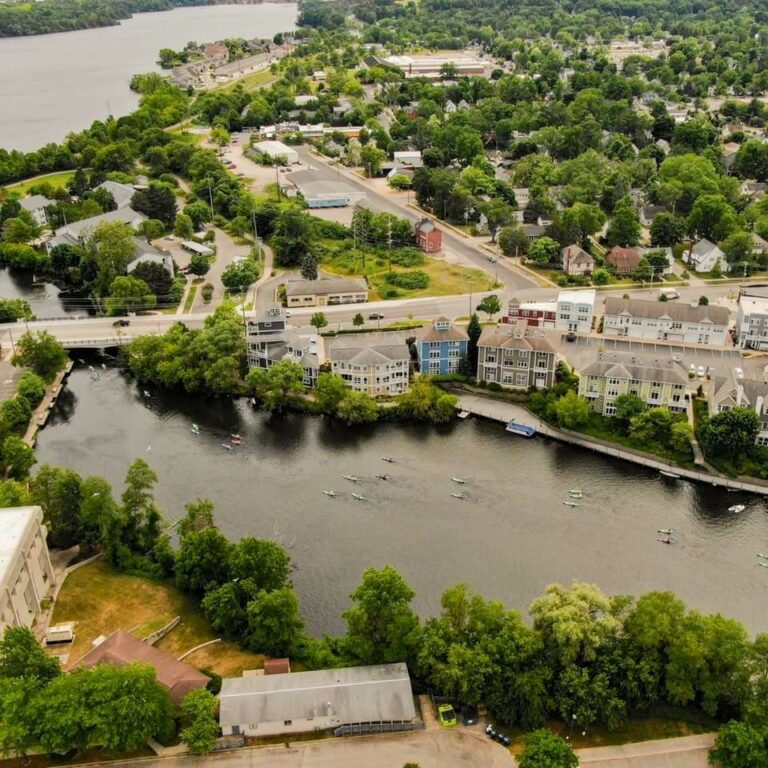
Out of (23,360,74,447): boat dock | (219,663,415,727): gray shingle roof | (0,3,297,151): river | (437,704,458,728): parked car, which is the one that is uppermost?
(0,3,297,151): river

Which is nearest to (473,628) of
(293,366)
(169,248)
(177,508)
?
(177,508)

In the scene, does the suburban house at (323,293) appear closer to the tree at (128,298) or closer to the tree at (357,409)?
the tree at (128,298)

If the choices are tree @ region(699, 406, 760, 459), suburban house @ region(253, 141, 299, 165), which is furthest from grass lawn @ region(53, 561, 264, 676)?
suburban house @ region(253, 141, 299, 165)

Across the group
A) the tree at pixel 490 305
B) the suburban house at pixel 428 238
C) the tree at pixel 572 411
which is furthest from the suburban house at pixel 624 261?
the tree at pixel 572 411

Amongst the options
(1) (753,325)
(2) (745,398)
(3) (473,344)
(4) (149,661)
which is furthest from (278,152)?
(4) (149,661)

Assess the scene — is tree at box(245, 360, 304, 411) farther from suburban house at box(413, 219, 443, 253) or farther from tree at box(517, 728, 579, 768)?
tree at box(517, 728, 579, 768)

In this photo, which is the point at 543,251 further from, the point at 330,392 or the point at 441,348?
the point at 330,392
